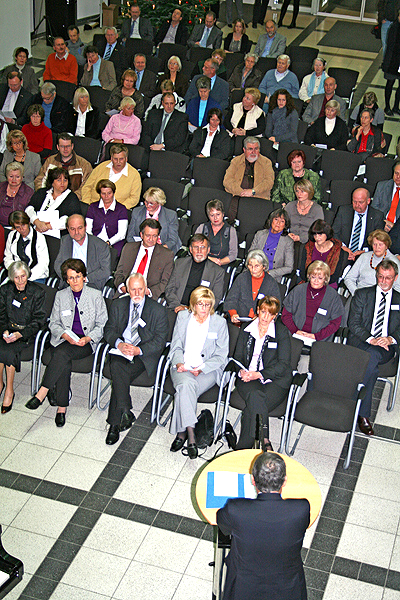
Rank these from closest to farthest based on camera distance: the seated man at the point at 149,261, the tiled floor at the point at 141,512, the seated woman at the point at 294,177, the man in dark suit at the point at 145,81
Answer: the tiled floor at the point at 141,512
the seated man at the point at 149,261
the seated woman at the point at 294,177
the man in dark suit at the point at 145,81

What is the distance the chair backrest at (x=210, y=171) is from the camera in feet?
26.1

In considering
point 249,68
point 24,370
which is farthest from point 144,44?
point 24,370

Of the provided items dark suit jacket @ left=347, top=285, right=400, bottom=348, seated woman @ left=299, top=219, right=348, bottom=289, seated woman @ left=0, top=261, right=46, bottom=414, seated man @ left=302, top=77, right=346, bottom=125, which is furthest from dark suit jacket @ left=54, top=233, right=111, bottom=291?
seated man @ left=302, top=77, right=346, bottom=125

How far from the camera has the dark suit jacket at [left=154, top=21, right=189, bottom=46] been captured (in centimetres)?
1205

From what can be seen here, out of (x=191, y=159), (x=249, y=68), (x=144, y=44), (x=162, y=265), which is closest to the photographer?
(x=162, y=265)

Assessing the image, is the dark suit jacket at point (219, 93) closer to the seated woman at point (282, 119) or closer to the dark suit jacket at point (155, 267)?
the seated woman at point (282, 119)

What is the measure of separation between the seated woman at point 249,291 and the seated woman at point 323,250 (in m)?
0.64

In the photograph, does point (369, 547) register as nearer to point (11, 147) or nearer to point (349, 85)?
point (11, 147)

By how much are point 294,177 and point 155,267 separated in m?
2.11

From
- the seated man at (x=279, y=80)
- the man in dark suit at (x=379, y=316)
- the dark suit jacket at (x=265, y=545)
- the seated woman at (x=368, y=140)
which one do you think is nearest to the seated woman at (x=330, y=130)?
the seated woman at (x=368, y=140)

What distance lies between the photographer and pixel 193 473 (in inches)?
204

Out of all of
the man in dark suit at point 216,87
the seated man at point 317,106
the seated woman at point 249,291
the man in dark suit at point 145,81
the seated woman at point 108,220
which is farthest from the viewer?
the man in dark suit at point 145,81

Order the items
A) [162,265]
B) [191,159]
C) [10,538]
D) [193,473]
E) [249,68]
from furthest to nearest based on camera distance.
→ [249,68]
[191,159]
[162,265]
[193,473]
[10,538]

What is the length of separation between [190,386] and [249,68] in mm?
6586
